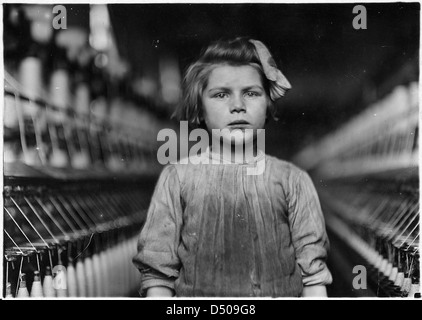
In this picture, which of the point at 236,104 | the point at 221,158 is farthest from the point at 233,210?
the point at 236,104

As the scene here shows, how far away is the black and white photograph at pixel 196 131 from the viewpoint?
12.8 feet

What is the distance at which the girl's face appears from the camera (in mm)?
3865

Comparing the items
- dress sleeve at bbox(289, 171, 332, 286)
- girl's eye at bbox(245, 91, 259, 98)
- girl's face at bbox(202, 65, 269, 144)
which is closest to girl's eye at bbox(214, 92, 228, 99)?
girl's face at bbox(202, 65, 269, 144)

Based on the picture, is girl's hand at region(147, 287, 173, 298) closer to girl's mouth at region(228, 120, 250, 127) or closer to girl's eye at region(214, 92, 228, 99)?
girl's mouth at region(228, 120, 250, 127)

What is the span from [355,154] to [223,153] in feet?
2.40

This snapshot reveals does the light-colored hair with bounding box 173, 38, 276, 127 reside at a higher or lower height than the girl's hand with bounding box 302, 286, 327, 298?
higher

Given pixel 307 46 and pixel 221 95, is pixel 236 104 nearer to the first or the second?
pixel 221 95

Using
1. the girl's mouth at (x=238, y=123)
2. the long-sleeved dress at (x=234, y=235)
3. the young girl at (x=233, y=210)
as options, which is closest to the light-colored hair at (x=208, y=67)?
the young girl at (x=233, y=210)

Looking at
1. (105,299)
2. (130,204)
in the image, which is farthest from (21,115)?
(105,299)

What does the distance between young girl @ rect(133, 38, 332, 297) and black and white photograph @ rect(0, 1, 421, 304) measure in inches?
0.5

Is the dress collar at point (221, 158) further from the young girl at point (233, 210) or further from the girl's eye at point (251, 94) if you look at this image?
the girl's eye at point (251, 94)

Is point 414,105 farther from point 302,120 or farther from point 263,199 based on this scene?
point 263,199

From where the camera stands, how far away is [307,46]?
393cm

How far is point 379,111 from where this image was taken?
155 inches
